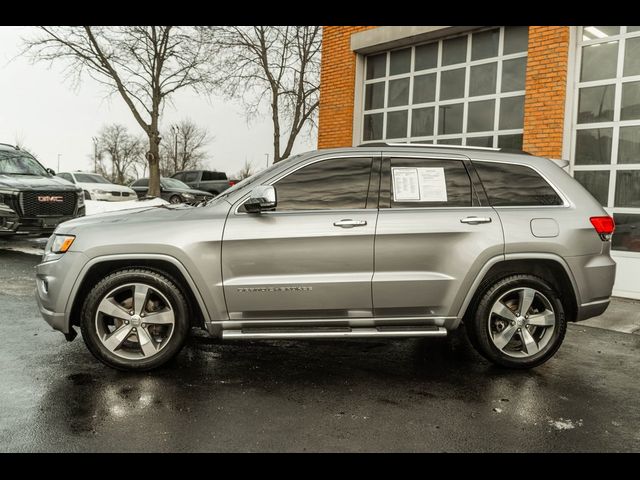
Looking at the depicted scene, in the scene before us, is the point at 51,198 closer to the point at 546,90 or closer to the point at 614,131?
the point at 546,90

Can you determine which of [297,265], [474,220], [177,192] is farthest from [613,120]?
[177,192]

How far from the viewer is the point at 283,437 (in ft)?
11.7

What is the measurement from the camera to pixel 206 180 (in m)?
27.9

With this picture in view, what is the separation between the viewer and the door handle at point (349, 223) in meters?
4.69

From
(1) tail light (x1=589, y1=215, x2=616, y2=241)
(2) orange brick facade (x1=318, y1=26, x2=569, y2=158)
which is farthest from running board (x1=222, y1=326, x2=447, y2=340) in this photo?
(2) orange brick facade (x1=318, y1=26, x2=569, y2=158)

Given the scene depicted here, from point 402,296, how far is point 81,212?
33.2 ft

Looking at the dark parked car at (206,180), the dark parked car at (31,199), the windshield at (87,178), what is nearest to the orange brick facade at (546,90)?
the dark parked car at (31,199)

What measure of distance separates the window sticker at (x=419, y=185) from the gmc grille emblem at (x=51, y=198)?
9.25m

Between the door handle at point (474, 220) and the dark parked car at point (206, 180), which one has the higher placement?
the dark parked car at point (206, 180)

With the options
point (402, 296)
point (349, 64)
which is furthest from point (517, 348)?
point (349, 64)

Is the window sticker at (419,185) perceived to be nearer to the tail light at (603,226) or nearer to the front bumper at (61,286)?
the tail light at (603,226)

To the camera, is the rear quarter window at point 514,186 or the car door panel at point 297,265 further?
the rear quarter window at point 514,186
